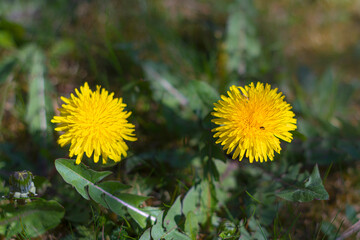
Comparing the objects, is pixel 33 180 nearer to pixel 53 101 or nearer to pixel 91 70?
pixel 53 101

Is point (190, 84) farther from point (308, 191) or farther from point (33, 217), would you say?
point (33, 217)

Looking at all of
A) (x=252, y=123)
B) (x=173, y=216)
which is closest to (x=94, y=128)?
(x=173, y=216)

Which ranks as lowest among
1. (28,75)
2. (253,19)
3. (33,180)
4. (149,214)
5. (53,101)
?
(149,214)

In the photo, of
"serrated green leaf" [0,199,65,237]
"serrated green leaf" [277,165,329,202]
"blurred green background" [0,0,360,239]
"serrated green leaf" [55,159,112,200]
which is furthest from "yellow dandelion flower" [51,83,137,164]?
"serrated green leaf" [277,165,329,202]

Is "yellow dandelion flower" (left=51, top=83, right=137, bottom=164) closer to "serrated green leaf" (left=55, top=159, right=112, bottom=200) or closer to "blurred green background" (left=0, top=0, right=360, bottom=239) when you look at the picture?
"serrated green leaf" (left=55, top=159, right=112, bottom=200)

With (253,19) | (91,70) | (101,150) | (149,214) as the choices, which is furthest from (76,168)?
(253,19)

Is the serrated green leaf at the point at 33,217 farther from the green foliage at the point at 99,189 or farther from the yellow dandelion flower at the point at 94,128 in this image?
the yellow dandelion flower at the point at 94,128
